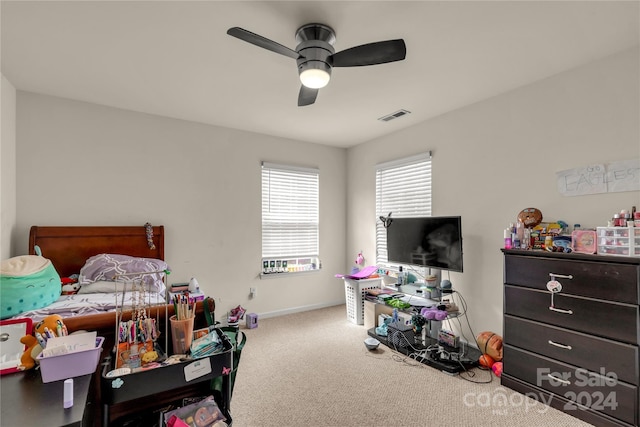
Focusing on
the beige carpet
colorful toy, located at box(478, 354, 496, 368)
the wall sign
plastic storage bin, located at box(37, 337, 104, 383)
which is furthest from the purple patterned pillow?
the wall sign

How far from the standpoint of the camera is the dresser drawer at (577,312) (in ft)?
6.22

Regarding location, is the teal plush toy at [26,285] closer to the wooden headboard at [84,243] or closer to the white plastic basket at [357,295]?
the wooden headboard at [84,243]

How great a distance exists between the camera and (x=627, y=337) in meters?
1.89

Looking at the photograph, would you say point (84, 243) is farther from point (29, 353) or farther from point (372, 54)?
point (372, 54)

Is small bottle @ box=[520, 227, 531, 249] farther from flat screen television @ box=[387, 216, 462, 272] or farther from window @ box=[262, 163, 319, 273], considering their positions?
window @ box=[262, 163, 319, 273]

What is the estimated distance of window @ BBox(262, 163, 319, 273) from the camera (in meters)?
4.30

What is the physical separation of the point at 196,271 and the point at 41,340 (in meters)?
2.50

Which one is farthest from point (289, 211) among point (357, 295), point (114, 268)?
point (114, 268)

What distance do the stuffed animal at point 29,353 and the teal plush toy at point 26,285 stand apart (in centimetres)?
127

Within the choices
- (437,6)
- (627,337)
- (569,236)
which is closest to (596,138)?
(569,236)

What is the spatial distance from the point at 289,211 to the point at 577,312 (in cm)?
332

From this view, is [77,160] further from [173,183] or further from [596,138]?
[596,138]

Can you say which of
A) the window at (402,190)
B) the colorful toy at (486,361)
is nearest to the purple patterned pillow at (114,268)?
the window at (402,190)

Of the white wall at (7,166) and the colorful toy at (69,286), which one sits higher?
the white wall at (7,166)
